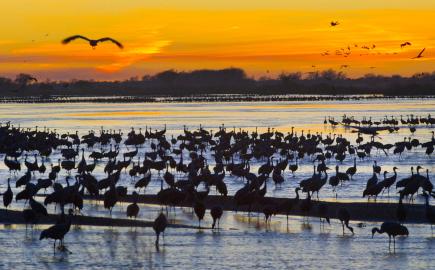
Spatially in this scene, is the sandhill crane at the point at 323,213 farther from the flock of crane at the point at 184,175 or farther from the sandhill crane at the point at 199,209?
the sandhill crane at the point at 199,209

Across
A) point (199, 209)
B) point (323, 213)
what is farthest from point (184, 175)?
point (199, 209)

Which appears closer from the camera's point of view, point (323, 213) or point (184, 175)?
point (323, 213)

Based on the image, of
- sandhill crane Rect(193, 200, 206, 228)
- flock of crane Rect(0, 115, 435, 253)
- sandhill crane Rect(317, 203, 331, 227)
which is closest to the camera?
sandhill crane Rect(193, 200, 206, 228)

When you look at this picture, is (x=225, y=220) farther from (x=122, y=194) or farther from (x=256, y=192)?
(x=122, y=194)

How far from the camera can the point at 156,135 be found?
45812 mm

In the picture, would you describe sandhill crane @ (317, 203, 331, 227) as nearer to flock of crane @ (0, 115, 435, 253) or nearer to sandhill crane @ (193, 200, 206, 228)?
flock of crane @ (0, 115, 435, 253)

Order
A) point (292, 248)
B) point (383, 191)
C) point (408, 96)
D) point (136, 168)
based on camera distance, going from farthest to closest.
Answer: point (408, 96)
point (136, 168)
point (383, 191)
point (292, 248)

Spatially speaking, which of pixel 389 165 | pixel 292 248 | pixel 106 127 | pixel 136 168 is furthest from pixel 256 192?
pixel 106 127

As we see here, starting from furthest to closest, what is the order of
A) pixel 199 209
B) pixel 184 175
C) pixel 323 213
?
pixel 184 175 < pixel 323 213 < pixel 199 209

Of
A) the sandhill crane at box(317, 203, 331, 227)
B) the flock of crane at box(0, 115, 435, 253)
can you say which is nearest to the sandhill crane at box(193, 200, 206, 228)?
the flock of crane at box(0, 115, 435, 253)

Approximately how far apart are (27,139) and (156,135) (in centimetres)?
715

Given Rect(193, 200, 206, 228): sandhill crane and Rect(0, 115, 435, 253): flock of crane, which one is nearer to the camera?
Rect(193, 200, 206, 228): sandhill crane

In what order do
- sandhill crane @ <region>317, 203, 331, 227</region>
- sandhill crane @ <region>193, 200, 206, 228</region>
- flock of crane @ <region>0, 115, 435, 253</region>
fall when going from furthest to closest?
sandhill crane @ <region>317, 203, 331, 227</region> → flock of crane @ <region>0, 115, 435, 253</region> → sandhill crane @ <region>193, 200, 206, 228</region>

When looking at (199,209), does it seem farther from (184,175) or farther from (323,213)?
(184,175)
